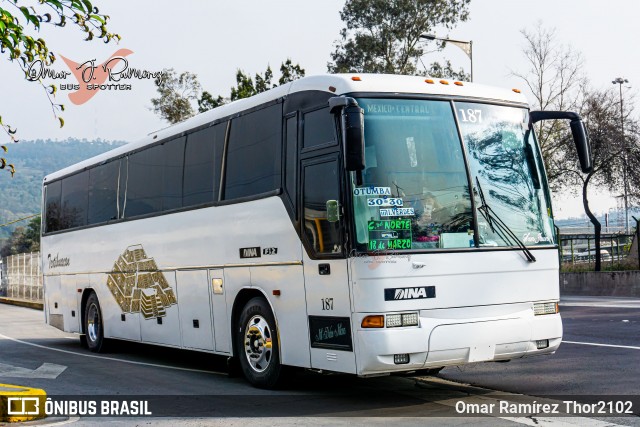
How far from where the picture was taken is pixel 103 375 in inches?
503

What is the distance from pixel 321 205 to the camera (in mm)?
9461

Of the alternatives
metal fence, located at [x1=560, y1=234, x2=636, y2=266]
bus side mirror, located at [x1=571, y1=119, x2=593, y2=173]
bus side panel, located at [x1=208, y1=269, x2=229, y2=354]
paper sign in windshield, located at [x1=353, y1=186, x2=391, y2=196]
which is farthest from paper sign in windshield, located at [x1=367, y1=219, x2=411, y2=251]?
metal fence, located at [x1=560, y1=234, x2=636, y2=266]

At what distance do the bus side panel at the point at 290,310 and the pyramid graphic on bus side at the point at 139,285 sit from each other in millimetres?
3247

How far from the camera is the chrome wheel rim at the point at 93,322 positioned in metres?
16.8

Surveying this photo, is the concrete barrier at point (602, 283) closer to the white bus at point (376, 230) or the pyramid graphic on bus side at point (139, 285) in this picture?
the pyramid graphic on bus side at point (139, 285)

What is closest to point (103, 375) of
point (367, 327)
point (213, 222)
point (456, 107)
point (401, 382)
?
point (213, 222)

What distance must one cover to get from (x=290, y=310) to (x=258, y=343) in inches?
38.5

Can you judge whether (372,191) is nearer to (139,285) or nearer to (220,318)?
(220,318)

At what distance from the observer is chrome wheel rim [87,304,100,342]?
1677 cm

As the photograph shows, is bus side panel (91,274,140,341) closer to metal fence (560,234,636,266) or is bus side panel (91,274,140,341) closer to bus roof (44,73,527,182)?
bus roof (44,73,527,182)

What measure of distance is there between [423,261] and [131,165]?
7.80 m

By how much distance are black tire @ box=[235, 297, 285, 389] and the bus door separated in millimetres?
963

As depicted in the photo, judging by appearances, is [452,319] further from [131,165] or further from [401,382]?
[131,165]

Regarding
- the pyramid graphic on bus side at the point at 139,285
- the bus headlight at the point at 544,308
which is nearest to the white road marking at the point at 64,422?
the pyramid graphic on bus side at the point at 139,285
